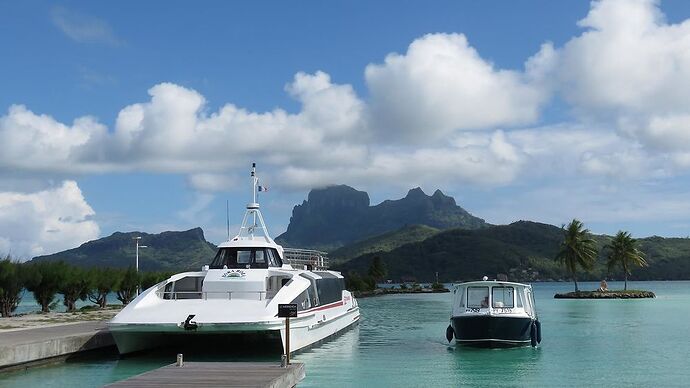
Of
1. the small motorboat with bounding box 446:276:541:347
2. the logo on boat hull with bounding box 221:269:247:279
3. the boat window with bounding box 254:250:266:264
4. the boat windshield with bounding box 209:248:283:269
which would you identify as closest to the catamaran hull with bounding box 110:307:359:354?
the logo on boat hull with bounding box 221:269:247:279

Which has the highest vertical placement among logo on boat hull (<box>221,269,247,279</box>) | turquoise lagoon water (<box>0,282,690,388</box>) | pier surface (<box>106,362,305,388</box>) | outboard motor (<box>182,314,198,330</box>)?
logo on boat hull (<box>221,269,247,279</box>)

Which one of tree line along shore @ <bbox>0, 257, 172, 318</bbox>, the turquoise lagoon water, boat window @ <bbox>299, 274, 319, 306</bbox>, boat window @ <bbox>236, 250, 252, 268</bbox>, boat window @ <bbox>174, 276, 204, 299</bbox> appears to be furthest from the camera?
tree line along shore @ <bbox>0, 257, 172, 318</bbox>

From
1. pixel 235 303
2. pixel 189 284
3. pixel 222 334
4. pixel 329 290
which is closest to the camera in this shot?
pixel 235 303

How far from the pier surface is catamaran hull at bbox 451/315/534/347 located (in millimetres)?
13289

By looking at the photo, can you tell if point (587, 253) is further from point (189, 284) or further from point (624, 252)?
point (189, 284)

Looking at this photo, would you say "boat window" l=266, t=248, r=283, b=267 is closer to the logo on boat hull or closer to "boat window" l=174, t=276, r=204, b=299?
the logo on boat hull

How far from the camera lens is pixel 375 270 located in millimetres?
164250

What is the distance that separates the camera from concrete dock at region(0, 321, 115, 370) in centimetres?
2248

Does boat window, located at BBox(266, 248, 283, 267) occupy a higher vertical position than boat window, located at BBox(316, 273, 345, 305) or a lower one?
higher

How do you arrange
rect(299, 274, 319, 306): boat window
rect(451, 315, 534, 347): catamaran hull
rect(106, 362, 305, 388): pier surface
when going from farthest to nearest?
rect(451, 315, 534, 347): catamaran hull < rect(299, 274, 319, 306): boat window < rect(106, 362, 305, 388): pier surface

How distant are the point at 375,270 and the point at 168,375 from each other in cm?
14759

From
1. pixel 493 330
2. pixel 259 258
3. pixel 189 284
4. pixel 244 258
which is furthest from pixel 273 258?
pixel 493 330

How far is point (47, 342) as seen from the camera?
79.6ft

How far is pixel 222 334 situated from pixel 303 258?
36.9 feet
